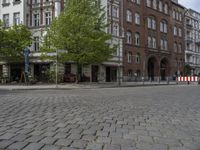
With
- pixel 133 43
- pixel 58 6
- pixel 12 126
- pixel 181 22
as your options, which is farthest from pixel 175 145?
pixel 181 22

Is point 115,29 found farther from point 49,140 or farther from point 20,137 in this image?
point 49,140

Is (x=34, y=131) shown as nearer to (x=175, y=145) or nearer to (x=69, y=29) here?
(x=175, y=145)

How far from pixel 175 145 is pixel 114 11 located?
→ 48359mm

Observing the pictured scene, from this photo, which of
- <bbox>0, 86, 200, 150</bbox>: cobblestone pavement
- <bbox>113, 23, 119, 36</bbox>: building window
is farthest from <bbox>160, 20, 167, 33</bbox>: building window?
<bbox>0, 86, 200, 150</bbox>: cobblestone pavement

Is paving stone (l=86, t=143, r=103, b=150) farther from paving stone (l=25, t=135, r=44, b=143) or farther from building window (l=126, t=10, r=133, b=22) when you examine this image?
building window (l=126, t=10, r=133, b=22)

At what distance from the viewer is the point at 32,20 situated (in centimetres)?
4769

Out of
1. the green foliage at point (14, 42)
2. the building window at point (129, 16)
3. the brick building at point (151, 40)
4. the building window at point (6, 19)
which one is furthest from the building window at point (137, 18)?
the green foliage at point (14, 42)

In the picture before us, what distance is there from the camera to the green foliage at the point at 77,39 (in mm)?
34969

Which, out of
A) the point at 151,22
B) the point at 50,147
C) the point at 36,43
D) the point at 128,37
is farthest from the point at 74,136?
the point at 151,22

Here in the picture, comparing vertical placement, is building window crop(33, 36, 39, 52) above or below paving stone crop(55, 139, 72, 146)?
above

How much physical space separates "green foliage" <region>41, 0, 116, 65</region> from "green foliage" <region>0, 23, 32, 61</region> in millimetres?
6508

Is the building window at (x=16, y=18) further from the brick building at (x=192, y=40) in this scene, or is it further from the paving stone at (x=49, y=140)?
the paving stone at (x=49, y=140)

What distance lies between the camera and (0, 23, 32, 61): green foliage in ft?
137

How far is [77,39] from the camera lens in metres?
35.0
